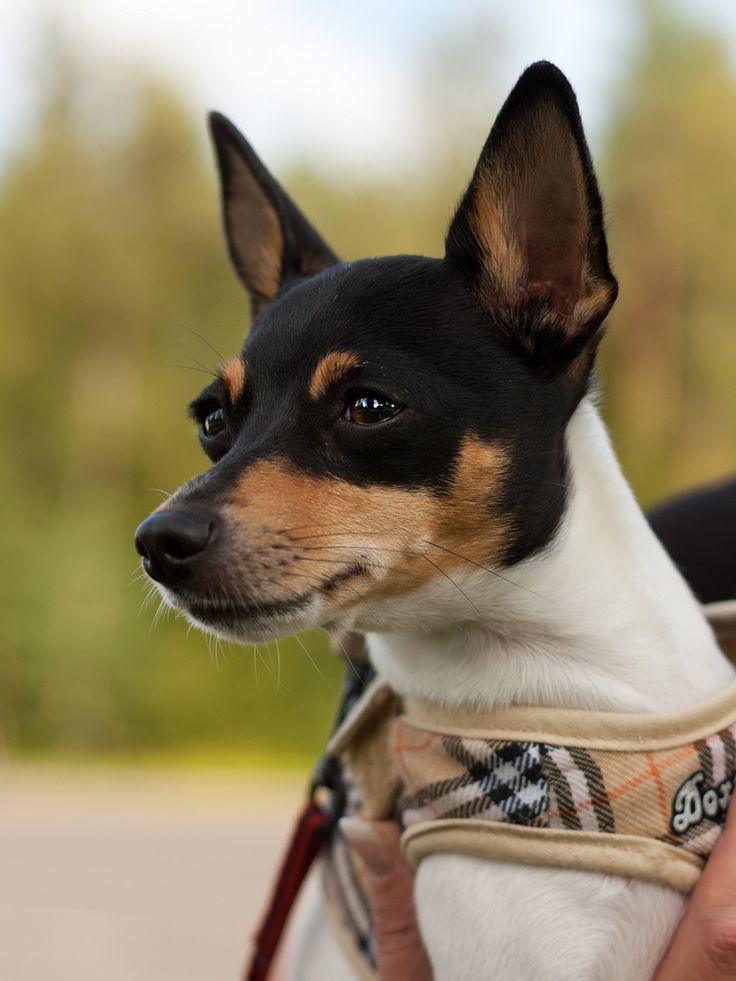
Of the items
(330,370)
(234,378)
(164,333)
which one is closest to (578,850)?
(330,370)

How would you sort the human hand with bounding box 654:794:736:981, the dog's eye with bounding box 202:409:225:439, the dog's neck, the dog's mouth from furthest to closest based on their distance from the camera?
the dog's eye with bounding box 202:409:225:439
the dog's neck
the dog's mouth
the human hand with bounding box 654:794:736:981

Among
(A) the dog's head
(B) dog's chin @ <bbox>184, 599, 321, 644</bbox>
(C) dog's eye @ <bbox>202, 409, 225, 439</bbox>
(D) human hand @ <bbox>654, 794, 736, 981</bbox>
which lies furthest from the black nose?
(D) human hand @ <bbox>654, 794, 736, 981</bbox>

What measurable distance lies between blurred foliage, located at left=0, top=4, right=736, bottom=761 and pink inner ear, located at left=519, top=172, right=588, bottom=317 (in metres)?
11.4

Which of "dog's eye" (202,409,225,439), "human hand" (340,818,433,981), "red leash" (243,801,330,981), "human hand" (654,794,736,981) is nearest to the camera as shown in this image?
"human hand" (654,794,736,981)

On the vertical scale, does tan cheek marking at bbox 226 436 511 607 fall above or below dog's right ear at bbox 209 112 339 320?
below

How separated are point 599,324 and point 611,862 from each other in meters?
1.12

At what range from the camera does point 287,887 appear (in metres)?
2.88

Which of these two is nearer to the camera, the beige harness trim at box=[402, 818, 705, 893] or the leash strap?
the beige harness trim at box=[402, 818, 705, 893]

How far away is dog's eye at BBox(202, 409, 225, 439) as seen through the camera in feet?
8.80

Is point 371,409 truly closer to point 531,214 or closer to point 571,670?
point 531,214

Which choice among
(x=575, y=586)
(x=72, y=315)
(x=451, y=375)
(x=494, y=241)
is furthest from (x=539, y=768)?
(x=72, y=315)

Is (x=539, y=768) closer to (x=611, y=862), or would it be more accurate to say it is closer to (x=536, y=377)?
(x=611, y=862)

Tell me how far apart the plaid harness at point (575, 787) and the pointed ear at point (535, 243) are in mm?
779

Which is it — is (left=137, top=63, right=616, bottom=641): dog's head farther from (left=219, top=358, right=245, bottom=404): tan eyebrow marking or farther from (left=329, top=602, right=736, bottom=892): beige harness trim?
(left=329, top=602, right=736, bottom=892): beige harness trim
